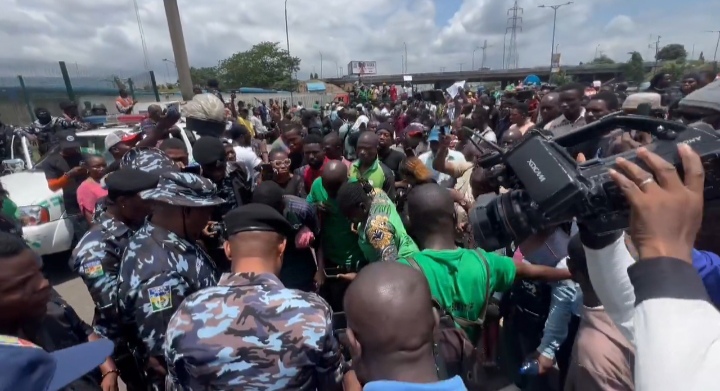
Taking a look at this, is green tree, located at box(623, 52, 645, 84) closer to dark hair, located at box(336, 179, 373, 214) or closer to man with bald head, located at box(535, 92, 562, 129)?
man with bald head, located at box(535, 92, 562, 129)

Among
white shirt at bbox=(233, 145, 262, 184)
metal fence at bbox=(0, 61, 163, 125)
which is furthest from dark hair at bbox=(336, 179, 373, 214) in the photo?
metal fence at bbox=(0, 61, 163, 125)

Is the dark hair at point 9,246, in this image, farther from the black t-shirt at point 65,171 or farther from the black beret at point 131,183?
the black t-shirt at point 65,171

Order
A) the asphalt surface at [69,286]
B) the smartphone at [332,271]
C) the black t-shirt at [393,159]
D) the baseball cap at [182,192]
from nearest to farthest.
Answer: the baseball cap at [182,192] < the smartphone at [332,271] < the asphalt surface at [69,286] < the black t-shirt at [393,159]

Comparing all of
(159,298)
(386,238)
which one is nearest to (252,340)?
(159,298)

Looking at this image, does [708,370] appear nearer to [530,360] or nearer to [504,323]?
[530,360]

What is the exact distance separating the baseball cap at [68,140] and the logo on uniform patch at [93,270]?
3.98 metres

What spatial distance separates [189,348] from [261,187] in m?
1.69

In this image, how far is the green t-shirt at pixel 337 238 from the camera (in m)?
3.42

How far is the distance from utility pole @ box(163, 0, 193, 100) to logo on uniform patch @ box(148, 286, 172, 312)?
8689 mm

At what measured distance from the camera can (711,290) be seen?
1.42m

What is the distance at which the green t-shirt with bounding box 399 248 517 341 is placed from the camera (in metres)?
1.91

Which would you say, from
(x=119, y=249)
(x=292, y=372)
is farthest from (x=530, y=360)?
(x=119, y=249)

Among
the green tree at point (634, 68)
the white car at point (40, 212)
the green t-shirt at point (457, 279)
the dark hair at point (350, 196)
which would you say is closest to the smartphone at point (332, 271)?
the dark hair at point (350, 196)

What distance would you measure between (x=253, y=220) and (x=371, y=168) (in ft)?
8.28
